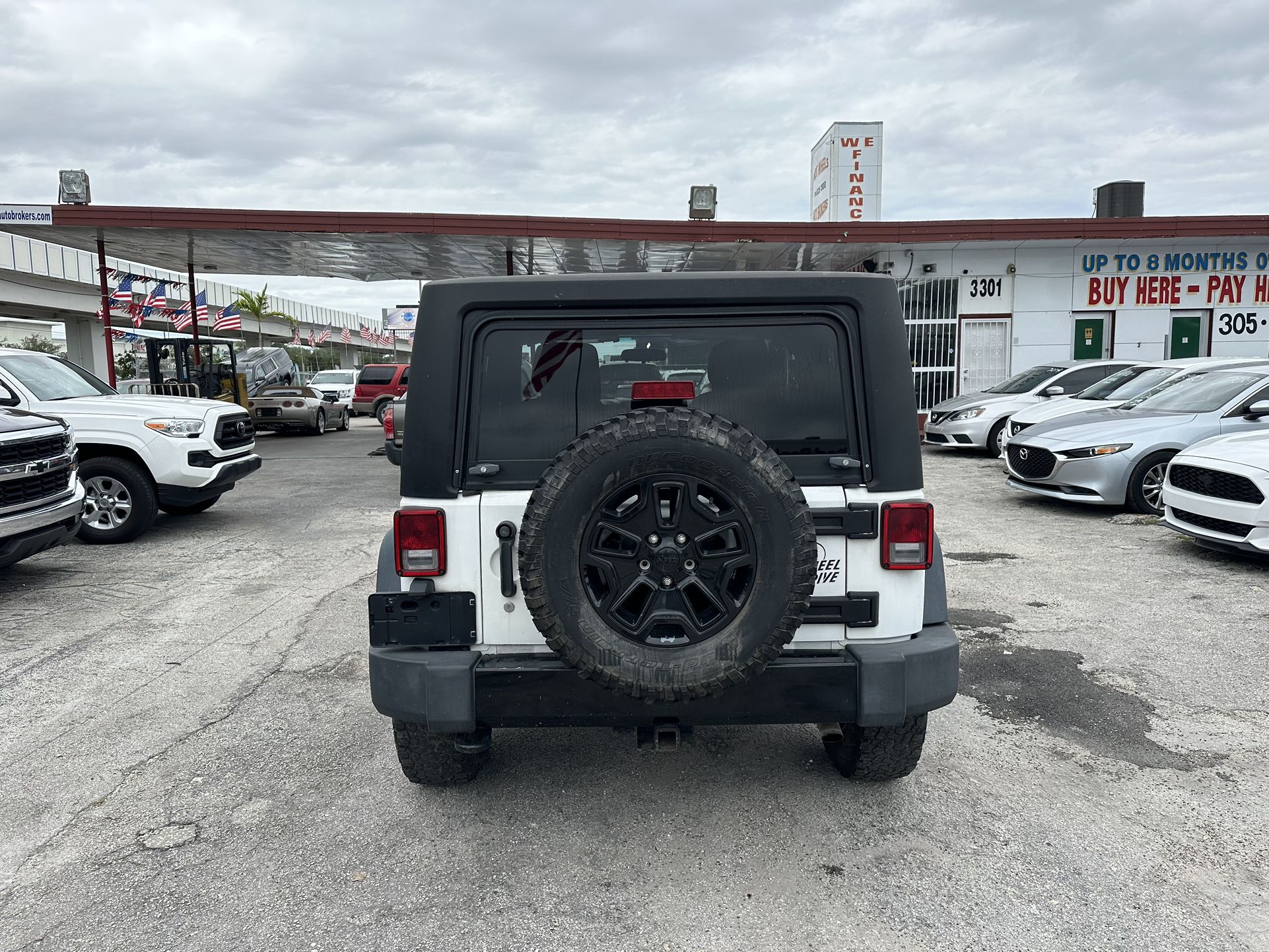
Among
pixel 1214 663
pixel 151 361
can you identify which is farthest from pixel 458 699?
pixel 151 361

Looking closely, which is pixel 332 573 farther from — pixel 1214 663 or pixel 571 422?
pixel 1214 663

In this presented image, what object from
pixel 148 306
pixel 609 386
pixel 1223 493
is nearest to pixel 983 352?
pixel 1223 493

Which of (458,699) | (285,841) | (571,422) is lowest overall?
(285,841)

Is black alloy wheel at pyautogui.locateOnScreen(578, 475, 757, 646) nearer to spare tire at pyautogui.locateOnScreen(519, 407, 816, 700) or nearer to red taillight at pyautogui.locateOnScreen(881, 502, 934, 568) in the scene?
spare tire at pyautogui.locateOnScreen(519, 407, 816, 700)

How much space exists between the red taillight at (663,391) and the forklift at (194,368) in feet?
58.7

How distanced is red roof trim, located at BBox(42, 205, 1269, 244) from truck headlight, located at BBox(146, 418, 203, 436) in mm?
8971

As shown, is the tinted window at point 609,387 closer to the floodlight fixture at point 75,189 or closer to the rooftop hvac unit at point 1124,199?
the floodlight fixture at point 75,189

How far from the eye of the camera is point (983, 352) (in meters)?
19.4

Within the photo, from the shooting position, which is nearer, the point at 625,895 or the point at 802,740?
the point at 625,895

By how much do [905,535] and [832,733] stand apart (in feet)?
3.11

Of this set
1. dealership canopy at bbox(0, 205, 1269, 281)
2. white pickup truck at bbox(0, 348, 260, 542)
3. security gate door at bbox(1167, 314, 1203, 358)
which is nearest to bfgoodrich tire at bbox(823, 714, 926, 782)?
white pickup truck at bbox(0, 348, 260, 542)

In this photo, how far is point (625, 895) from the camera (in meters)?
2.79

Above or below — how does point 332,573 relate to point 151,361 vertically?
below

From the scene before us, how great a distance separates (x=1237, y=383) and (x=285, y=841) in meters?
9.88
